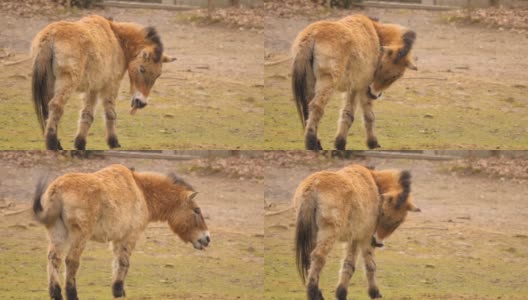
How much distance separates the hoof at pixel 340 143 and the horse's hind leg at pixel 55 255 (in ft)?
8.64

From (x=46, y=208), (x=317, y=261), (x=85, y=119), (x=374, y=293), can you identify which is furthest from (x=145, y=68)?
(x=374, y=293)

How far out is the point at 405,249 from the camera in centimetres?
1494

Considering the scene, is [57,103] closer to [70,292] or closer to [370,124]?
[70,292]

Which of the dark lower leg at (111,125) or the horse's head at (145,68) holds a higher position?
the horse's head at (145,68)

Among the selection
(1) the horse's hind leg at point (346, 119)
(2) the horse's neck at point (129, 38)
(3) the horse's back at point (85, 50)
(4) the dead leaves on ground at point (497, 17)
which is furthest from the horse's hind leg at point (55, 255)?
(4) the dead leaves on ground at point (497, 17)

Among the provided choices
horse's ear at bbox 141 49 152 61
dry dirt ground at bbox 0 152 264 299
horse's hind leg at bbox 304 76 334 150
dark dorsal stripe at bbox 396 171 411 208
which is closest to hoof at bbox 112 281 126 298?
dry dirt ground at bbox 0 152 264 299

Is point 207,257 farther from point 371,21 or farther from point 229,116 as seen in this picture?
point 371,21

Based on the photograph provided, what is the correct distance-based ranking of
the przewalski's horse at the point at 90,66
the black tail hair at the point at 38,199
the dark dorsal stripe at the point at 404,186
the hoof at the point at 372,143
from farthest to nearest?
the hoof at the point at 372,143, the dark dorsal stripe at the point at 404,186, the przewalski's horse at the point at 90,66, the black tail hair at the point at 38,199

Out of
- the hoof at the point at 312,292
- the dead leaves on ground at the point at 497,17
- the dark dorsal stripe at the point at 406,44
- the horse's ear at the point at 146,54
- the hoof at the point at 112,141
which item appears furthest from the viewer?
the dead leaves on ground at the point at 497,17

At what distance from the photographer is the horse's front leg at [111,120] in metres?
13.8

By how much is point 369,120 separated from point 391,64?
542mm

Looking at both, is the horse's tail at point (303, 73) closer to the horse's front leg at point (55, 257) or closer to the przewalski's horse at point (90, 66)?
the przewalski's horse at point (90, 66)

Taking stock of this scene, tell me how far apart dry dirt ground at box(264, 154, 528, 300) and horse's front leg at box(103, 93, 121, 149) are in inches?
63.8

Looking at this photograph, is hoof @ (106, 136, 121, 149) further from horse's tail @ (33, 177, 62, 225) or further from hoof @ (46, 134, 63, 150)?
horse's tail @ (33, 177, 62, 225)
